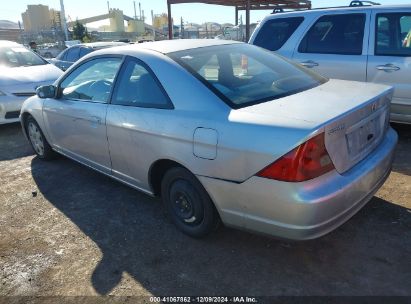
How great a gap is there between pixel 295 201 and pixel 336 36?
148 inches

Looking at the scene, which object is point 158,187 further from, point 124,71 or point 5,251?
point 5,251

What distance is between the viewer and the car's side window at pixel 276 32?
5.86 m

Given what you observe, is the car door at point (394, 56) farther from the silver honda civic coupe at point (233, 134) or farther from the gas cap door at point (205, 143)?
the gas cap door at point (205, 143)

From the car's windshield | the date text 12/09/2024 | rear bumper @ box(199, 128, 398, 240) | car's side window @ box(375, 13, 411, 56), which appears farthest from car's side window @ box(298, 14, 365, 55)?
the car's windshield

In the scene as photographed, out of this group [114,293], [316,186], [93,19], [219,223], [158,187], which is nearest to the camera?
[316,186]

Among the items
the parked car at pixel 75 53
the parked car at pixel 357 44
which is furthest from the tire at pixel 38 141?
the parked car at pixel 75 53

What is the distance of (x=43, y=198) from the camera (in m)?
4.29

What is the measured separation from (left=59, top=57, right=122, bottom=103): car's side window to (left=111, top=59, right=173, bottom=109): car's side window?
0.50 feet

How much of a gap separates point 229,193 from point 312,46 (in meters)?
3.68

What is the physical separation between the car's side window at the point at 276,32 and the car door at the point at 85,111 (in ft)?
9.61

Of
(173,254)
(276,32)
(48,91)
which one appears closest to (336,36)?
(276,32)

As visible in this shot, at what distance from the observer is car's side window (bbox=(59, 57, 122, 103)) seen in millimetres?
3797

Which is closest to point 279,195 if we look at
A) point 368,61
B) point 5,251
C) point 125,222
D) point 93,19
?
point 125,222

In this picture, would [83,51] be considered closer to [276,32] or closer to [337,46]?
[276,32]
